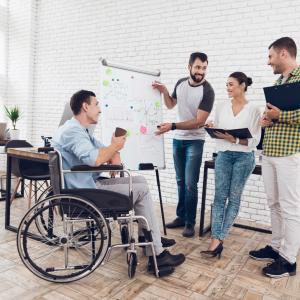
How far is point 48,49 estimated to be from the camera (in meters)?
4.93

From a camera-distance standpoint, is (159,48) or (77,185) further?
(159,48)

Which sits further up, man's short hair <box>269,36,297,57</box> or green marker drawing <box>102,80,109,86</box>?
man's short hair <box>269,36,297,57</box>

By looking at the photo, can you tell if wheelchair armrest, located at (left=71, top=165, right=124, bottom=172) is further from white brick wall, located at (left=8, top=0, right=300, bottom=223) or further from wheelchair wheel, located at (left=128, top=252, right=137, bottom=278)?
white brick wall, located at (left=8, top=0, right=300, bottom=223)

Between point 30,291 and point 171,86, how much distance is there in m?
2.77

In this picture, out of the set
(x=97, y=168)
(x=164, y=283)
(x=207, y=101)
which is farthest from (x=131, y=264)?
(x=207, y=101)

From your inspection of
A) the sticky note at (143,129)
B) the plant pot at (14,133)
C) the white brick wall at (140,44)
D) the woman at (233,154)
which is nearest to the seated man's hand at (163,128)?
the sticky note at (143,129)

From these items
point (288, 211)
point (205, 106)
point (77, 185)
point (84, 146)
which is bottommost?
point (288, 211)

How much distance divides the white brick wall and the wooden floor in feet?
4.40

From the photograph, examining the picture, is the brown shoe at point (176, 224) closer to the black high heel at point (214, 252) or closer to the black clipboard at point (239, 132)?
the black high heel at point (214, 252)

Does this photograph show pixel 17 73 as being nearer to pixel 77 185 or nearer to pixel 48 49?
pixel 48 49

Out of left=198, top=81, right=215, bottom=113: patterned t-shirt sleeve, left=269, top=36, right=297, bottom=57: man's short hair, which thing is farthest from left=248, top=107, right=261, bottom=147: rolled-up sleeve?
left=198, top=81, right=215, bottom=113: patterned t-shirt sleeve

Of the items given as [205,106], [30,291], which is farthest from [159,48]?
[30,291]

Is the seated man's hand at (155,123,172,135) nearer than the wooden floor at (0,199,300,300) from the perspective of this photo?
No

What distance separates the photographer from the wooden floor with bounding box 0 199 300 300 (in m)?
1.74
